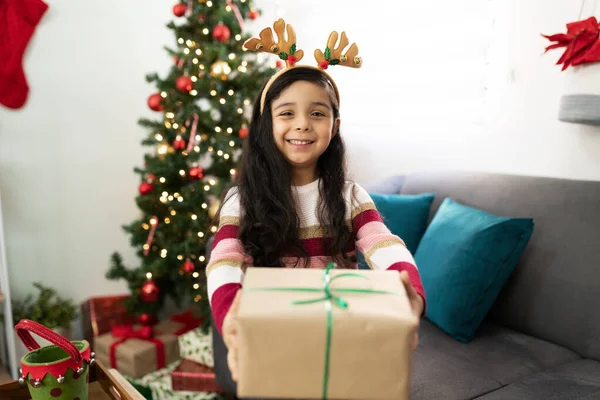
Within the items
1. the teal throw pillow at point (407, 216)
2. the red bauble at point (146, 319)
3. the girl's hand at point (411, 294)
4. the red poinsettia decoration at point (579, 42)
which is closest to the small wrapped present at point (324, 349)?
the girl's hand at point (411, 294)

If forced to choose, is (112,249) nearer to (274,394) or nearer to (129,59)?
(129,59)

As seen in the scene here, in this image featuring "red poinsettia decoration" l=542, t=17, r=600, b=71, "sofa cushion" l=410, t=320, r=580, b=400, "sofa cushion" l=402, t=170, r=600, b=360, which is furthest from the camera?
"red poinsettia decoration" l=542, t=17, r=600, b=71

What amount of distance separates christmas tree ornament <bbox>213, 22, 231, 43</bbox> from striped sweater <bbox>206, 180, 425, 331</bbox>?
110 cm

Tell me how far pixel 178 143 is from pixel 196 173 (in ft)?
0.51

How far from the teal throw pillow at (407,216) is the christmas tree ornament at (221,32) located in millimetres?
980

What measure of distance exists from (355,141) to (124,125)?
1.29 m

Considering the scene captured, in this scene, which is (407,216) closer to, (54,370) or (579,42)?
(579,42)

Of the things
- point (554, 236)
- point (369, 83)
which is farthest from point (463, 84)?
point (554, 236)

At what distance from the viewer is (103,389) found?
3.81 feet

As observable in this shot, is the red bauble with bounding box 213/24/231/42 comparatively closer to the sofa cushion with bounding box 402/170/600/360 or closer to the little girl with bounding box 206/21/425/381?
the little girl with bounding box 206/21/425/381

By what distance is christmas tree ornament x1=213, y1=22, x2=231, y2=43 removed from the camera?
198cm

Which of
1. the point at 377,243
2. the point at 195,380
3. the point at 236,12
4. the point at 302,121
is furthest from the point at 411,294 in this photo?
the point at 236,12

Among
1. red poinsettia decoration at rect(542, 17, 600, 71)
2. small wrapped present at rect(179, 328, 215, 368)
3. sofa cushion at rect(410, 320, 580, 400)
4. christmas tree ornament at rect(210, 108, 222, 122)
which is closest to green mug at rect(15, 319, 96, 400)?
sofa cushion at rect(410, 320, 580, 400)

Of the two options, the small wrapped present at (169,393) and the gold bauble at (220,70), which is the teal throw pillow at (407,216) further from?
the small wrapped present at (169,393)
